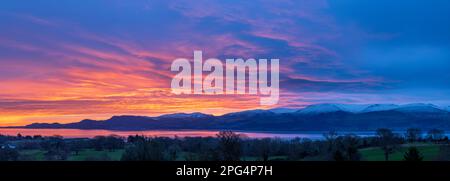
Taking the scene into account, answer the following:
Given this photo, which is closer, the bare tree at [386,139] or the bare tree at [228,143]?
the bare tree at [228,143]

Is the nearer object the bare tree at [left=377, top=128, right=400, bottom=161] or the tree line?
the tree line

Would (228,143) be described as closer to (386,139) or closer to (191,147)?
(191,147)

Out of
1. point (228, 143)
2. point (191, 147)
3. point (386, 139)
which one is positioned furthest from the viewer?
point (386, 139)

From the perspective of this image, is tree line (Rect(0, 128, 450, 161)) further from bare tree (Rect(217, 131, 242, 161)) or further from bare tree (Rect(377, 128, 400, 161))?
bare tree (Rect(377, 128, 400, 161))

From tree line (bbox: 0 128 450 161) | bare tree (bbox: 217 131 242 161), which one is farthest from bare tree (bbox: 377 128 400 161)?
bare tree (bbox: 217 131 242 161)

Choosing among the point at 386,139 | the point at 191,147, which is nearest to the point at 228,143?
the point at 191,147

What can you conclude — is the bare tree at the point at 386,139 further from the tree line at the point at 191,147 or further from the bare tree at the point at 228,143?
the bare tree at the point at 228,143

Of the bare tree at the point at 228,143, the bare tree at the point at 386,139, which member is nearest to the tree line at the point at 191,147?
the bare tree at the point at 228,143

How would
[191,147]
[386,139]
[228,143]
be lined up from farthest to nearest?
[386,139], [191,147], [228,143]

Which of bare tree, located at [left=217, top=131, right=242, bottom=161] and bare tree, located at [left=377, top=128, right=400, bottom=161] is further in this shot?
bare tree, located at [left=377, top=128, right=400, bottom=161]

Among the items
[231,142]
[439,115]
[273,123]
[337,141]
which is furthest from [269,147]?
[439,115]

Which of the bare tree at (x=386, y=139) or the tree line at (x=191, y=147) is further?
the bare tree at (x=386, y=139)
